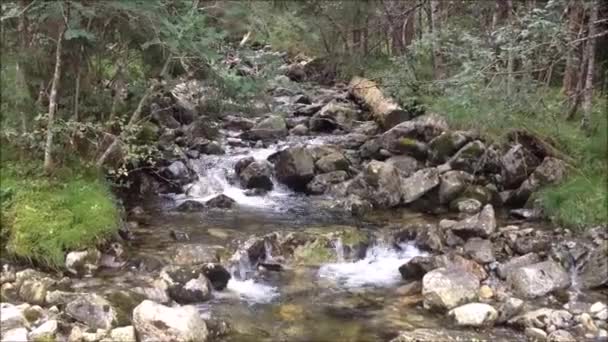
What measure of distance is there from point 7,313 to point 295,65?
19.2 metres

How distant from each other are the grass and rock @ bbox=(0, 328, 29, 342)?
154 cm

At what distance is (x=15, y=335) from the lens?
6637mm

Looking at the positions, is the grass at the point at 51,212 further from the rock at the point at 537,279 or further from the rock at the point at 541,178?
the rock at the point at 541,178

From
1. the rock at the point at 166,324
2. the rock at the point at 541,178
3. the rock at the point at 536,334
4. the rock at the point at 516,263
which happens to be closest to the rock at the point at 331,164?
the rock at the point at 541,178

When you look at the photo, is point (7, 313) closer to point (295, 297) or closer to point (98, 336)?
point (98, 336)

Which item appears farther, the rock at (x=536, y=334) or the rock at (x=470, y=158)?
the rock at (x=470, y=158)

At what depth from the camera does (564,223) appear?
33.8 feet

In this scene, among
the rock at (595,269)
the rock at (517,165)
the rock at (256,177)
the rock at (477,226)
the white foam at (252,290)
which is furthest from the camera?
the rock at (256,177)

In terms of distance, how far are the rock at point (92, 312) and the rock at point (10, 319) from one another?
475mm

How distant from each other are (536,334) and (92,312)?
5052 millimetres

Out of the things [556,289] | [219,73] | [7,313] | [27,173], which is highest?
[219,73]

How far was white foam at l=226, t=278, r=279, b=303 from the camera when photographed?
27.5 feet

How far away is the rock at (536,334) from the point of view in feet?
23.7

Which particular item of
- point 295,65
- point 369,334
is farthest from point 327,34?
point 369,334
